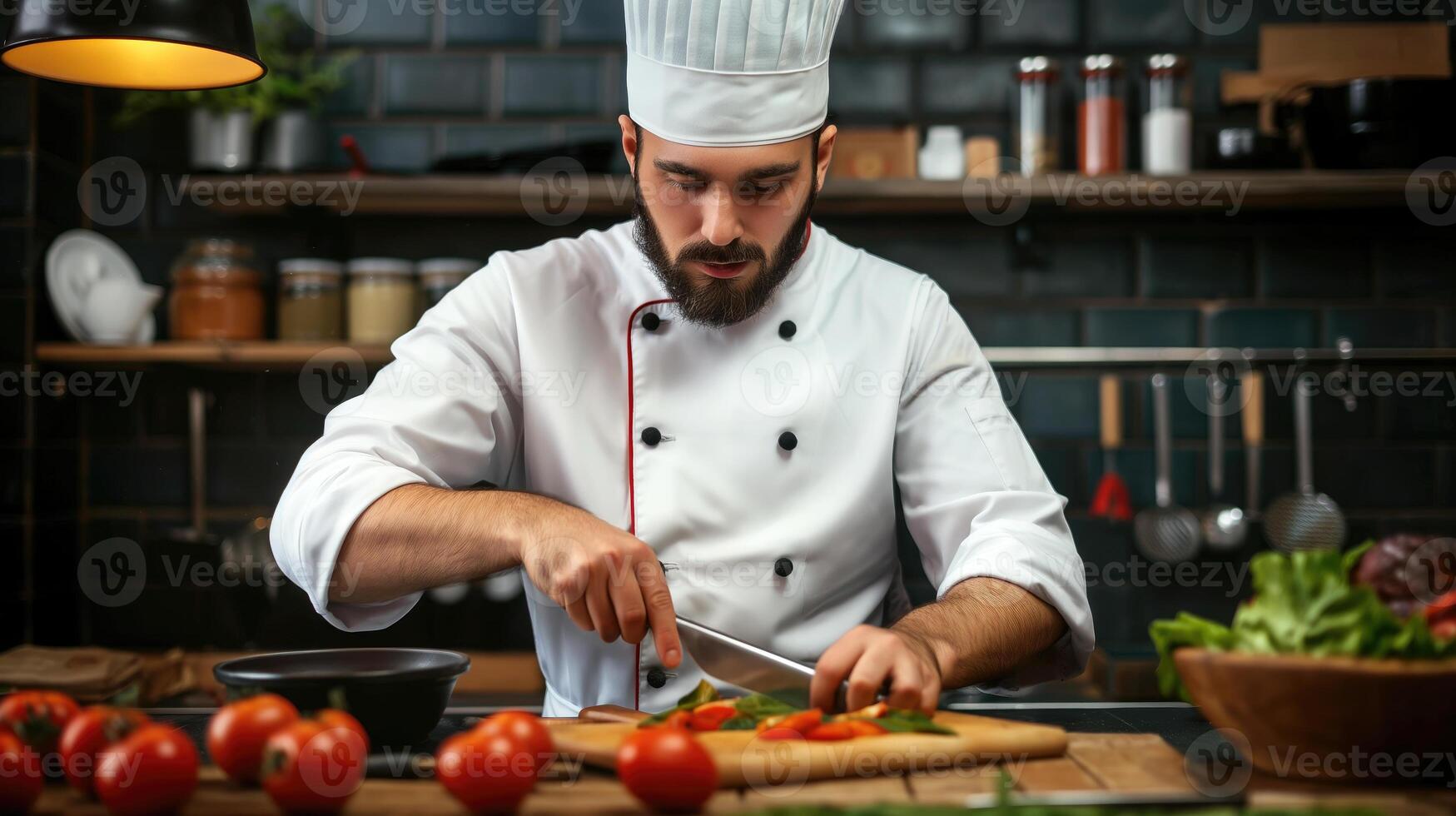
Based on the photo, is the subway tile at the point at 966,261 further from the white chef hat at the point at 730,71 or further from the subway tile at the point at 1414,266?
the white chef hat at the point at 730,71

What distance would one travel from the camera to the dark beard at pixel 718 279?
1473mm

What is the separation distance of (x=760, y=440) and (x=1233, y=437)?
5.17 feet

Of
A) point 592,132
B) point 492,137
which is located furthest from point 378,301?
point 592,132

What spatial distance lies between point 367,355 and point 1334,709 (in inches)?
82.1

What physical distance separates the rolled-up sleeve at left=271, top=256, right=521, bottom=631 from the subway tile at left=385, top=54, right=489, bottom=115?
1270 mm

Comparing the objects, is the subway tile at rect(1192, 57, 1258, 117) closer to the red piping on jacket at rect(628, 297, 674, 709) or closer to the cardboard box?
the cardboard box

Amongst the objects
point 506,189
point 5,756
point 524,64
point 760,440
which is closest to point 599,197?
point 506,189

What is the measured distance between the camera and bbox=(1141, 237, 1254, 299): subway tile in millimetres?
2752

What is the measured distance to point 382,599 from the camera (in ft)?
4.39

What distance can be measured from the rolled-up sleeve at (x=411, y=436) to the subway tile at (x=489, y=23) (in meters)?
1.32

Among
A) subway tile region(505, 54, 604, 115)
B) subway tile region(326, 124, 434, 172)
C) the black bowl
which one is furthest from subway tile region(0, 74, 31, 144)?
the black bowl

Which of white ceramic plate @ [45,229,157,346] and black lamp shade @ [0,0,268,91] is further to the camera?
white ceramic plate @ [45,229,157,346]

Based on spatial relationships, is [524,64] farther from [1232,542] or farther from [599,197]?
[1232,542]

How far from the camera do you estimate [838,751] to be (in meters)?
0.97
